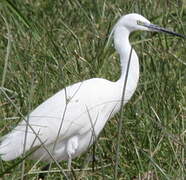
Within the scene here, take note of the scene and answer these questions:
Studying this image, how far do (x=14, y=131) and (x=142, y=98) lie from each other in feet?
2.85

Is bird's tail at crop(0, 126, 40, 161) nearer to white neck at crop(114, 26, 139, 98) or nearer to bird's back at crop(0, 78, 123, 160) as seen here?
bird's back at crop(0, 78, 123, 160)

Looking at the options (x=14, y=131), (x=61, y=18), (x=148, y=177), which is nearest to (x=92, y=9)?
(x=61, y=18)

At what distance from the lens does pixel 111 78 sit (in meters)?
5.25

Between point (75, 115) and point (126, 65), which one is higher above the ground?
point (126, 65)

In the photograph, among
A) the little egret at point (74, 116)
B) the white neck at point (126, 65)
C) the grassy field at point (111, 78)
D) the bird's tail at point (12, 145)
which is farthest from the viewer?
the white neck at point (126, 65)

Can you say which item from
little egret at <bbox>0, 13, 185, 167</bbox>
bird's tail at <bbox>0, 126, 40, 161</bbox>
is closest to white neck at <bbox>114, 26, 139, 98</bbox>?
little egret at <bbox>0, 13, 185, 167</bbox>

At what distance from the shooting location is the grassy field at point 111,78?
411 centimetres

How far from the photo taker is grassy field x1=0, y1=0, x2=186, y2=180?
411 cm

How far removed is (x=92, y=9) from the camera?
691 cm

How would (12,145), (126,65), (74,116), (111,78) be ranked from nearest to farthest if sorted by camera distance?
1. (12,145)
2. (74,116)
3. (126,65)
4. (111,78)

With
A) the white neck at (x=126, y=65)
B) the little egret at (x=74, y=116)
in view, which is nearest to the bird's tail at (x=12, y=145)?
the little egret at (x=74, y=116)

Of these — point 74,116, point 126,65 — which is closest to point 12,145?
point 74,116

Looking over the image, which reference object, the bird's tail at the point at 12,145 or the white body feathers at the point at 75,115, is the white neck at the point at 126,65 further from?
the bird's tail at the point at 12,145

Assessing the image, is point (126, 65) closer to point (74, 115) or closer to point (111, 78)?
point (74, 115)
